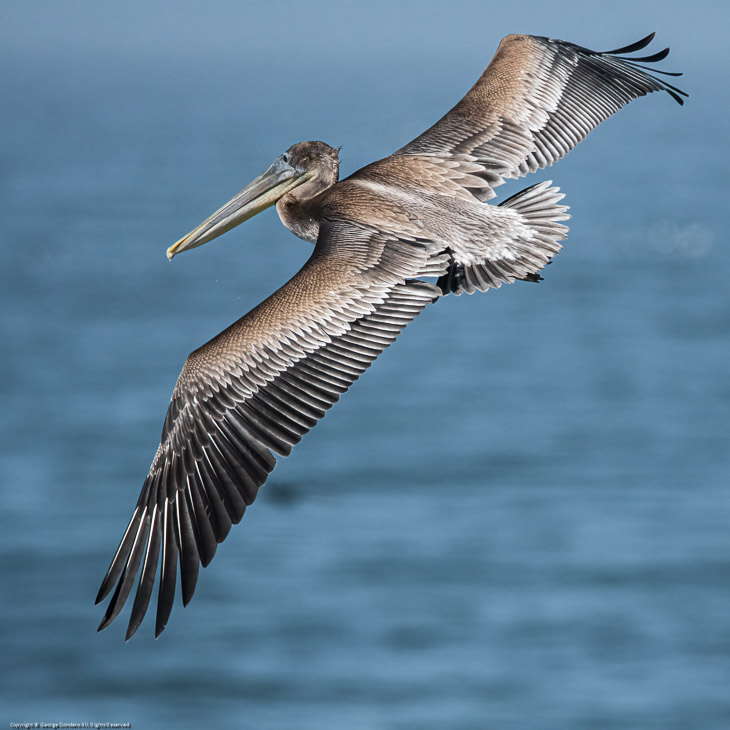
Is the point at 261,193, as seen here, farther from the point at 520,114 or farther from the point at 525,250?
the point at 520,114

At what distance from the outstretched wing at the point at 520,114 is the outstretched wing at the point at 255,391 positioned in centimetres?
101

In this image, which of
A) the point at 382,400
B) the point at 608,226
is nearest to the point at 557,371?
the point at 382,400

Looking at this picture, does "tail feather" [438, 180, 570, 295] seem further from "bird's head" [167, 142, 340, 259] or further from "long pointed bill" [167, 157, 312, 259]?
"long pointed bill" [167, 157, 312, 259]

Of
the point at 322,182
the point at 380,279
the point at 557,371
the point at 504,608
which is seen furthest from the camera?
the point at 557,371

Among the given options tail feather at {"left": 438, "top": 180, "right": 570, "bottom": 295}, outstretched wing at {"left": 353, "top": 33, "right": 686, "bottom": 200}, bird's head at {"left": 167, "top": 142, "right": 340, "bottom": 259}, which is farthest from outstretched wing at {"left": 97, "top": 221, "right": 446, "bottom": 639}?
outstretched wing at {"left": 353, "top": 33, "right": 686, "bottom": 200}

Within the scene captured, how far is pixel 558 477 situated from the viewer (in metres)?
45.4

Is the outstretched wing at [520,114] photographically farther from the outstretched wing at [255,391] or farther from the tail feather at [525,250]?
the outstretched wing at [255,391]

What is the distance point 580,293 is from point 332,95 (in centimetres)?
8634

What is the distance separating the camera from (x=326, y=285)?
30.2ft

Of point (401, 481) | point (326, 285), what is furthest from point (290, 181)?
point (401, 481)

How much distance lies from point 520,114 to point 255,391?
10.6 feet

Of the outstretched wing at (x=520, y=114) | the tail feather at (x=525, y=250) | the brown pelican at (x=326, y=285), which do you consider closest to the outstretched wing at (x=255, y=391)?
the brown pelican at (x=326, y=285)

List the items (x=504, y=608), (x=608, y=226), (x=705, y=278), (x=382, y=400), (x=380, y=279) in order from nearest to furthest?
(x=380, y=279), (x=504, y=608), (x=382, y=400), (x=705, y=278), (x=608, y=226)

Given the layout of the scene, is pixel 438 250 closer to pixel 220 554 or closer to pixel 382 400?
pixel 220 554
